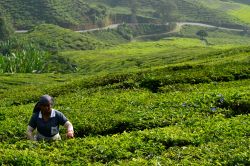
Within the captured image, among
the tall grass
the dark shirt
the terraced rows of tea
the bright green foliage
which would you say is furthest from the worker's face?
the bright green foliage

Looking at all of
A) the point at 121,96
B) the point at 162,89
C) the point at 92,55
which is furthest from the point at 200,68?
the point at 92,55

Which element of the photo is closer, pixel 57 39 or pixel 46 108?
pixel 46 108

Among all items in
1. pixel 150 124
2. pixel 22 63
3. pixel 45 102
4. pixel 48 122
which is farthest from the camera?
pixel 22 63

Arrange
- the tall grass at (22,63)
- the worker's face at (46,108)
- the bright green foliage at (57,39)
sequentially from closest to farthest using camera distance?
the worker's face at (46,108)
the tall grass at (22,63)
the bright green foliage at (57,39)

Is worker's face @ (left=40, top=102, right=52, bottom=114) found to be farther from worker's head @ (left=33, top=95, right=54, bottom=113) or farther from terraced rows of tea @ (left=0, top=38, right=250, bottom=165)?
terraced rows of tea @ (left=0, top=38, right=250, bottom=165)

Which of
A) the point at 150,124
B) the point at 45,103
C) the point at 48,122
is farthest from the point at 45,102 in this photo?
the point at 150,124

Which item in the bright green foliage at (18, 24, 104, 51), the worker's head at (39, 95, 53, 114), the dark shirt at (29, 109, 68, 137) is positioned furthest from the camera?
the bright green foliage at (18, 24, 104, 51)

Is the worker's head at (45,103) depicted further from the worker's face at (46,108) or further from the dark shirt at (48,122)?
the dark shirt at (48,122)

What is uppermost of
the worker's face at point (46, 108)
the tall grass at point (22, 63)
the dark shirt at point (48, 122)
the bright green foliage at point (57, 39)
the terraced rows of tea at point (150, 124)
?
the worker's face at point (46, 108)

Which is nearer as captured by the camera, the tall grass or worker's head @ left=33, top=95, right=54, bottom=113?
worker's head @ left=33, top=95, right=54, bottom=113

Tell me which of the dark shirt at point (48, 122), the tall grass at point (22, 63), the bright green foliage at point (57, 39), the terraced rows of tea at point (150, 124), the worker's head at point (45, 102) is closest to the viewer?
the terraced rows of tea at point (150, 124)

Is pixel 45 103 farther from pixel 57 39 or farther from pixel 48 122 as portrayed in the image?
pixel 57 39

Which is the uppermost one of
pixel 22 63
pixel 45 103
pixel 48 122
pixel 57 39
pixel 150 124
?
pixel 45 103

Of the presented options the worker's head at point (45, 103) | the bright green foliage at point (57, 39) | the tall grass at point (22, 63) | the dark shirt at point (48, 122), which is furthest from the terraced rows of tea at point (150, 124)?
the bright green foliage at point (57, 39)
